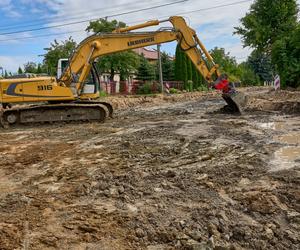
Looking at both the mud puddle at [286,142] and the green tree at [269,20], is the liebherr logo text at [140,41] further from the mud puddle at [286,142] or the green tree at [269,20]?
the green tree at [269,20]

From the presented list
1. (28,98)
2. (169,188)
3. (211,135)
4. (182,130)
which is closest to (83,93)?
(28,98)

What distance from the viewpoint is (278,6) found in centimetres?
3297

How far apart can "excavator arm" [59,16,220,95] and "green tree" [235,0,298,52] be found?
2103 centimetres

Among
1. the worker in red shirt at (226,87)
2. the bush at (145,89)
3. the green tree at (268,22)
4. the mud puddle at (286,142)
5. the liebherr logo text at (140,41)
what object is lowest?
the mud puddle at (286,142)

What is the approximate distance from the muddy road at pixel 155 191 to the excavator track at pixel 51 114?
3303 millimetres

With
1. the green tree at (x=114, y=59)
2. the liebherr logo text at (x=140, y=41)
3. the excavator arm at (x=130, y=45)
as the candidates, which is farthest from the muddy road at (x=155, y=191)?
the green tree at (x=114, y=59)

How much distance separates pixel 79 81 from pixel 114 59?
29370 mm

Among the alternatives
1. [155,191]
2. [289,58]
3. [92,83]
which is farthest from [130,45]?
[289,58]

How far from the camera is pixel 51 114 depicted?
43.8 ft

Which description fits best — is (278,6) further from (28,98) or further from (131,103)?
(28,98)

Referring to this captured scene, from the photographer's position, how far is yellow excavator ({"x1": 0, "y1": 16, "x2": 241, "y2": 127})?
13234 mm

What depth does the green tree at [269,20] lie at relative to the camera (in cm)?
3297

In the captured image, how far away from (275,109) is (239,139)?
727 cm

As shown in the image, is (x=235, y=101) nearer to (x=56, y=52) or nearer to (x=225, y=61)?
(x=56, y=52)
